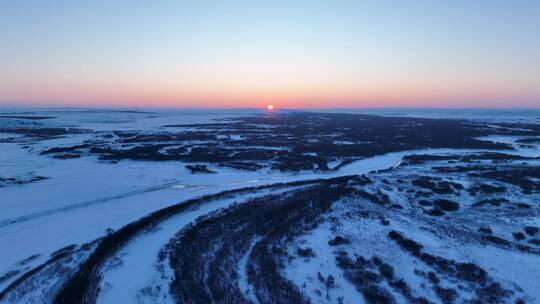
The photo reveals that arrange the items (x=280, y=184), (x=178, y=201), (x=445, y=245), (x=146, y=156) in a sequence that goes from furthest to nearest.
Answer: (x=146, y=156) < (x=280, y=184) < (x=178, y=201) < (x=445, y=245)

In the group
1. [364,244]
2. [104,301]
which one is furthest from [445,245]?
[104,301]

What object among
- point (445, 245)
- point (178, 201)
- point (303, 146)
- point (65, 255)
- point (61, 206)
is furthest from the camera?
point (303, 146)

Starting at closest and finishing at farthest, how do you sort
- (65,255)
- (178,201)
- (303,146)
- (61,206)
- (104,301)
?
(104,301)
(65,255)
(61,206)
(178,201)
(303,146)

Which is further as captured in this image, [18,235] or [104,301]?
[18,235]

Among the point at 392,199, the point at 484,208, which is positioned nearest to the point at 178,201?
the point at 392,199

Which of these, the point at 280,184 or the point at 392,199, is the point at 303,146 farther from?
the point at 392,199

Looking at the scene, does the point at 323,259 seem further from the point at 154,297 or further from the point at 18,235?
the point at 18,235
